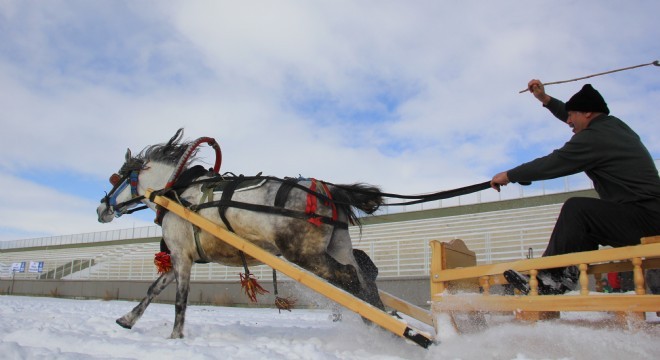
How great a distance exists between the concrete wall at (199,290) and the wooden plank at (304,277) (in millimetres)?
1098

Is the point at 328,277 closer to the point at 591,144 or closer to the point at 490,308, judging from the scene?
the point at 490,308

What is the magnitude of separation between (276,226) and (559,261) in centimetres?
246

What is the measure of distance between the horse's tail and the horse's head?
2147 millimetres

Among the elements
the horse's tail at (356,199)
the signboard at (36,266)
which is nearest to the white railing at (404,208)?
the horse's tail at (356,199)

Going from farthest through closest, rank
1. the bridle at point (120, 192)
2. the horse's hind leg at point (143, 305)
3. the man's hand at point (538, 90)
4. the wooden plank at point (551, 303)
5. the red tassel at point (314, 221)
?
the bridle at point (120, 192) → the horse's hind leg at point (143, 305) → the red tassel at point (314, 221) → the man's hand at point (538, 90) → the wooden plank at point (551, 303)

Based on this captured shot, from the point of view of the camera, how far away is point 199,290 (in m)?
18.0

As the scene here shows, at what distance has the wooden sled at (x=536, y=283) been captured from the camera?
2.83m

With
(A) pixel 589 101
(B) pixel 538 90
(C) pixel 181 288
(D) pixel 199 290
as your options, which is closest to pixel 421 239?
(D) pixel 199 290

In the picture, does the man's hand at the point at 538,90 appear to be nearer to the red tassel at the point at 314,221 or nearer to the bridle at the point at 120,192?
the red tassel at the point at 314,221

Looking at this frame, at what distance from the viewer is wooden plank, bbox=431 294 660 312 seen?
2.77 metres

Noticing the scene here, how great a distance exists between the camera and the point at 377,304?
15.3 ft

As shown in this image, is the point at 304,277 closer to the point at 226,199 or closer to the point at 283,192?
the point at 283,192

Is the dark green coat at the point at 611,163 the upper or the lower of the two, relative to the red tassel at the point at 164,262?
upper

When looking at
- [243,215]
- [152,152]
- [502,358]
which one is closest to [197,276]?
[152,152]
